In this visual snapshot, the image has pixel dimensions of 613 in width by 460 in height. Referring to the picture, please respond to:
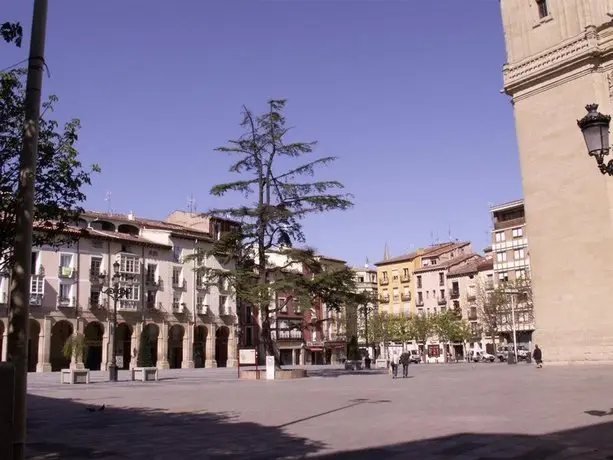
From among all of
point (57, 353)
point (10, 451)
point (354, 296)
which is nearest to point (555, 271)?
point (354, 296)

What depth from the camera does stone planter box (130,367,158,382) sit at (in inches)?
1346

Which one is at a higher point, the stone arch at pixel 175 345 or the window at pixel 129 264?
the window at pixel 129 264

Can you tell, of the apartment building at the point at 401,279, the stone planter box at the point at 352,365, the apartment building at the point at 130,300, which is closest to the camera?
the stone planter box at the point at 352,365

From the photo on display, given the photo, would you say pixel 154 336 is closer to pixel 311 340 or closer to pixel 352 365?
pixel 352 365

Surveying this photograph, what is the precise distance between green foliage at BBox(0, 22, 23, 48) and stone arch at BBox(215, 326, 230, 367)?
64679 millimetres

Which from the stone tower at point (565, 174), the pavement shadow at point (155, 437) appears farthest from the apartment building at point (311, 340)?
the pavement shadow at point (155, 437)

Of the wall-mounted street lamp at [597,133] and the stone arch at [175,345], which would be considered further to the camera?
the stone arch at [175,345]

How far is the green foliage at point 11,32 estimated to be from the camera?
6.36 metres

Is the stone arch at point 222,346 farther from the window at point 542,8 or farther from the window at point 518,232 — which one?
the window at point 542,8

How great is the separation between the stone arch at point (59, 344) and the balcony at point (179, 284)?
11.8 meters


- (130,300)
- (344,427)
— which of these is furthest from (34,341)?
(344,427)

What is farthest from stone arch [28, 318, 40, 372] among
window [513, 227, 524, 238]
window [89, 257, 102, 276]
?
window [513, 227, 524, 238]

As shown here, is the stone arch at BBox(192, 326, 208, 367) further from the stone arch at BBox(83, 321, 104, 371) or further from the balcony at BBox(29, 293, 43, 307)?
the balcony at BBox(29, 293, 43, 307)

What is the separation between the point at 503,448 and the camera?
8.57 meters
